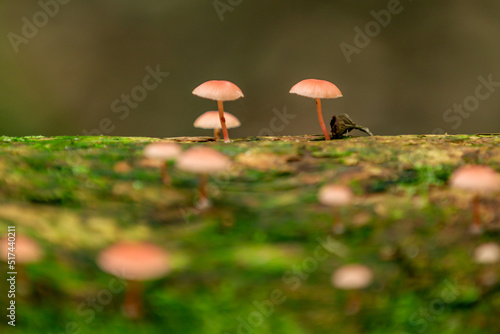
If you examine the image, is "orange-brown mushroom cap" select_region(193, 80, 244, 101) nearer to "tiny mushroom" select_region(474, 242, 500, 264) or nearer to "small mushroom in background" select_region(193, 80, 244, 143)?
"small mushroom in background" select_region(193, 80, 244, 143)

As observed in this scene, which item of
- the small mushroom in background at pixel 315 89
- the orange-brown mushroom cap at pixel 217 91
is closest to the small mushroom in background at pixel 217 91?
the orange-brown mushroom cap at pixel 217 91

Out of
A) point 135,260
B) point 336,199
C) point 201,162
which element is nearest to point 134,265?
point 135,260

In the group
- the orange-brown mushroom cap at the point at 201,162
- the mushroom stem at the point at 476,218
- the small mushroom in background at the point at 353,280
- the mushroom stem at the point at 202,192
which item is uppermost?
the orange-brown mushroom cap at the point at 201,162

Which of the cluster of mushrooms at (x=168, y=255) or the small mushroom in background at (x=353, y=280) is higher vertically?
the cluster of mushrooms at (x=168, y=255)

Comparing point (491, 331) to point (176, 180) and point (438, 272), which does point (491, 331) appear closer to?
point (438, 272)

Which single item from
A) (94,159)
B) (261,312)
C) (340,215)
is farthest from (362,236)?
(94,159)

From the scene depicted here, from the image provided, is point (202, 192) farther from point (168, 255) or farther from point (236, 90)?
point (236, 90)

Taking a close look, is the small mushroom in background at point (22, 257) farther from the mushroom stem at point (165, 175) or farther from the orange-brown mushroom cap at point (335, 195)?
the orange-brown mushroom cap at point (335, 195)

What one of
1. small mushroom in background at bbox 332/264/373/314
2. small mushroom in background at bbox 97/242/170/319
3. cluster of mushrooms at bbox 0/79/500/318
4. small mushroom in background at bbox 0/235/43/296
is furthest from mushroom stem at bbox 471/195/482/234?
small mushroom in background at bbox 0/235/43/296
